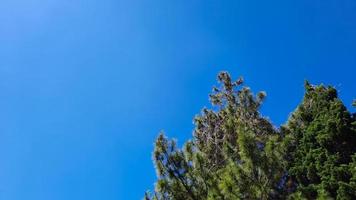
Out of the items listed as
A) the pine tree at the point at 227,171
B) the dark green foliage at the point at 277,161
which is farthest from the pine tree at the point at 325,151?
the pine tree at the point at 227,171

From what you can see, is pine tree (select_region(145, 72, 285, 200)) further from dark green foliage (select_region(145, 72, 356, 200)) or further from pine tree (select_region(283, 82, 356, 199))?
pine tree (select_region(283, 82, 356, 199))

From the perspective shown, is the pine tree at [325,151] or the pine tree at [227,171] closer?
the pine tree at [227,171]

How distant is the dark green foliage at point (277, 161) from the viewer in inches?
547

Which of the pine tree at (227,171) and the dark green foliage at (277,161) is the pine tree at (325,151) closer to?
the dark green foliage at (277,161)

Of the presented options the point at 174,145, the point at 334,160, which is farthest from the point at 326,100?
the point at 174,145

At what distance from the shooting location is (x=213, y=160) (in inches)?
894

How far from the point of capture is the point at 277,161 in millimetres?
14023

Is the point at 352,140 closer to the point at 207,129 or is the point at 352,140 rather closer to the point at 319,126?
the point at 319,126

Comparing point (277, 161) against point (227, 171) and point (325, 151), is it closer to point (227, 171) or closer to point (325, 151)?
point (227, 171)

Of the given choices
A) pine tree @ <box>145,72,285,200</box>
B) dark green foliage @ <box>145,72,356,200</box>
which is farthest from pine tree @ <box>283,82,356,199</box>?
pine tree @ <box>145,72,285,200</box>

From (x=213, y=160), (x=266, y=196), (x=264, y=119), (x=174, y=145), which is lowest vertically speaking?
(x=266, y=196)

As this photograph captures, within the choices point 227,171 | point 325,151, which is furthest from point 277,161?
point 325,151

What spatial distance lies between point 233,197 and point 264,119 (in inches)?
554

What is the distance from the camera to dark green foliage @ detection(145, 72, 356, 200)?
45.5 ft
